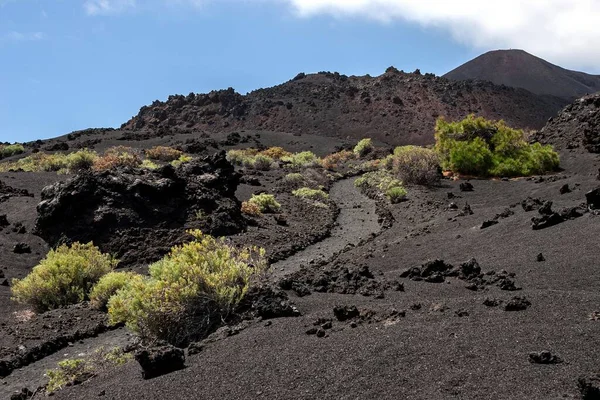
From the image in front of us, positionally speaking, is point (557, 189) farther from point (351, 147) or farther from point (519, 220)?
point (351, 147)

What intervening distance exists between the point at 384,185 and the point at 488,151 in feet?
14.7

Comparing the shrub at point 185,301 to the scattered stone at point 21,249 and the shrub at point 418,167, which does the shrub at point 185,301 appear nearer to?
the scattered stone at point 21,249

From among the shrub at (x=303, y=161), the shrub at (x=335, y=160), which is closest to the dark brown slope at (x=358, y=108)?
the shrub at (x=335, y=160)

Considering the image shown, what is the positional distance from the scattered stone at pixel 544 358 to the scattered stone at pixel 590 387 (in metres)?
0.47

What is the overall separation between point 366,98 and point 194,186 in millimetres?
52236

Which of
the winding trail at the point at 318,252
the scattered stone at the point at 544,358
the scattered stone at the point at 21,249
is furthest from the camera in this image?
the scattered stone at the point at 21,249

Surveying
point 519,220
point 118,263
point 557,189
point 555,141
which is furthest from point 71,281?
point 555,141

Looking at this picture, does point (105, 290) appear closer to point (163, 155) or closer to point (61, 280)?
point (61, 280)

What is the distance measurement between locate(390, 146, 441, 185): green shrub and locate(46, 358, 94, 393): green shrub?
1626 centimetres

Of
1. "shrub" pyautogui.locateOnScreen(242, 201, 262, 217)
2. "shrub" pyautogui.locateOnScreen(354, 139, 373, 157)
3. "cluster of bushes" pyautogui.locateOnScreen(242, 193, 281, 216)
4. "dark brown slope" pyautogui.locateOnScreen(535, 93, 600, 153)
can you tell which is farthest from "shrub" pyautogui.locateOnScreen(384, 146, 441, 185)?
"shrub" pyautogui.locateOnScreen(354, 139, 373, 157)

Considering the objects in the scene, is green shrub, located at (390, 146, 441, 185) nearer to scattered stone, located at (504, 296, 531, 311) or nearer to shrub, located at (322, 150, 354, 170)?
shrub, located at (322, 150, 354, 170)

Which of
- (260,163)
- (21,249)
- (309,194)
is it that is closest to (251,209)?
(309,194)

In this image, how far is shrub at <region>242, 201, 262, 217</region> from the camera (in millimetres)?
17141

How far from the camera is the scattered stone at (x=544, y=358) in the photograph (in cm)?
394
